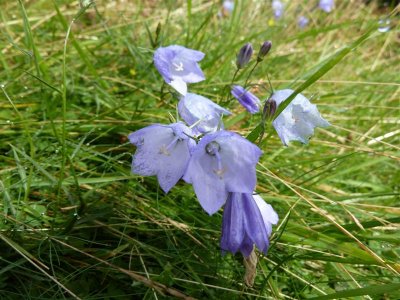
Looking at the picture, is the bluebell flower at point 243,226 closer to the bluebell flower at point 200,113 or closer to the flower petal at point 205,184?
the flower petal at point 205,184

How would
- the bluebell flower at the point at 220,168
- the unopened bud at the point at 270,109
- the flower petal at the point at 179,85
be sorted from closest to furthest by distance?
the bluebell flower at the point at 220,168
the unopened bud at the point at 270,109
the flower petal at the point at 179,85

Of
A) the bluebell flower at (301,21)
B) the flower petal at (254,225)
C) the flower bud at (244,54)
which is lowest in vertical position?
the bluebell flower at (301,21)

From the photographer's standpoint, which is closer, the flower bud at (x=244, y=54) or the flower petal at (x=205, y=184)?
the flower petal at (x=205, y=184)

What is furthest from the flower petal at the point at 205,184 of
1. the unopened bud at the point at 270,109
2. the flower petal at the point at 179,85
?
the flower petal at the point at 179,85

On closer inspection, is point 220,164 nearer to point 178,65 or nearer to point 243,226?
point 243,226

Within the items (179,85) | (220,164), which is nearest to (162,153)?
(220,164)

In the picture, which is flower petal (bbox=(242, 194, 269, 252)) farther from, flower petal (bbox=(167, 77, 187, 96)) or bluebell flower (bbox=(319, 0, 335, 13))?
bluebell flower (bbox=(319, 0, 335, 13))

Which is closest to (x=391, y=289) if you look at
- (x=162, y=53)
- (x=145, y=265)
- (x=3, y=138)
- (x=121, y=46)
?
(x=145, y=265)
